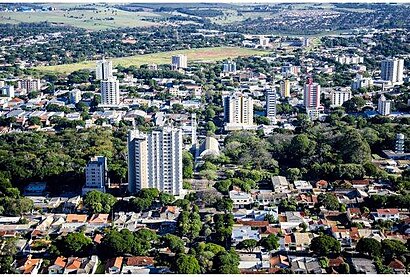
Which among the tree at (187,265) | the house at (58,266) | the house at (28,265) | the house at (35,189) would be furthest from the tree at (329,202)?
the house at (35,189)

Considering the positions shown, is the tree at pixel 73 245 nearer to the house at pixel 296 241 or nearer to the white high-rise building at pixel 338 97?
the house at pixel 296 241

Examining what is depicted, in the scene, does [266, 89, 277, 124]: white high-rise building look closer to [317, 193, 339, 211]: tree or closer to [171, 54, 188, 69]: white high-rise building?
[317, 193, 339, 211]: tree

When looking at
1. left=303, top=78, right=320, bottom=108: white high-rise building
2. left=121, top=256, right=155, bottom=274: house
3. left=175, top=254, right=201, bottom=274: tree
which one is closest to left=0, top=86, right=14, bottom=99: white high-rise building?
left=303, top=78, right=320, bottom=108: white high-rise building

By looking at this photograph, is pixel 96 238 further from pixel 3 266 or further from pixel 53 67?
pixel 53 67

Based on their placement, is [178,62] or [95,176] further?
[178,62]

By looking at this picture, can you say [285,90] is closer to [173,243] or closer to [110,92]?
[110,92]

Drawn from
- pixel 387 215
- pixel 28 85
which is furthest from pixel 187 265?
pixel 28 85

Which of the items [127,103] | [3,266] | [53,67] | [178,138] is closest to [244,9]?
→ [53,67]

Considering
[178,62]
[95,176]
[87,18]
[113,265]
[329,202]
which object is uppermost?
[87,18]
